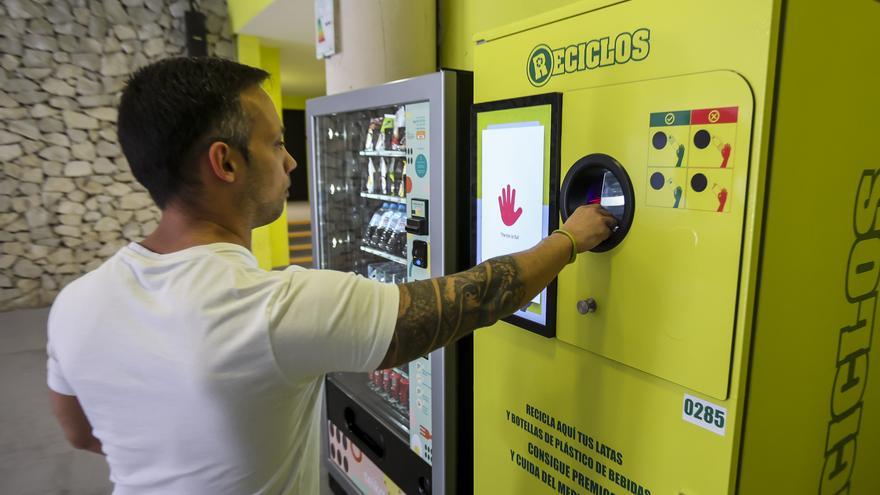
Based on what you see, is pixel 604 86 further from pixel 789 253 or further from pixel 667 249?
pixel 789 253

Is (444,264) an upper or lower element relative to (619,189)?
lower

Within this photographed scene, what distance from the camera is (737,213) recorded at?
86 cm

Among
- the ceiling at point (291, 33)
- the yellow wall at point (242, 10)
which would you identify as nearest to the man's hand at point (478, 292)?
the ceiling at point (291, 33)

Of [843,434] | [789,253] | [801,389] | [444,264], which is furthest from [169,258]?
[843,434]

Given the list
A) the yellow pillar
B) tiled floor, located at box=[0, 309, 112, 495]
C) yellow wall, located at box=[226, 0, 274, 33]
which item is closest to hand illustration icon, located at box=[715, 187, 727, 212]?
tiled floor, located at box=[0, 309, 112, 495]

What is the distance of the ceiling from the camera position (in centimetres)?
465

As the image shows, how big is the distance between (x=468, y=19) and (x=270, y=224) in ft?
15.7

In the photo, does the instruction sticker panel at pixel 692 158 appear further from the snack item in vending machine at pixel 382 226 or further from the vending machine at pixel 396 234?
the snack item in vending machine at pixel 382 226

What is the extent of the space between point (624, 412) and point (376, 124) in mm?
1597

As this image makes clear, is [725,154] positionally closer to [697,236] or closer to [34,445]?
[697,236]

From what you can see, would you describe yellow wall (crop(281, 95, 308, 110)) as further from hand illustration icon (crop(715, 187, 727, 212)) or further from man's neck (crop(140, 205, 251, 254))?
hand illustration icon (crop(715, 187, 727, 212))

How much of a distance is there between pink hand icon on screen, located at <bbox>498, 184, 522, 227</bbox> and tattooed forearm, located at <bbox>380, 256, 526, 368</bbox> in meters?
0.27

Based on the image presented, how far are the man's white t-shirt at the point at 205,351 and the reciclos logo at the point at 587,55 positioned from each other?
0.61 metres

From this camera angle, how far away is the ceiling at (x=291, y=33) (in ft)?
15.3
